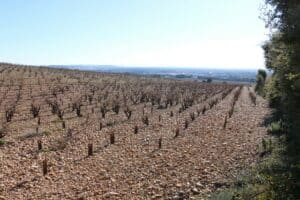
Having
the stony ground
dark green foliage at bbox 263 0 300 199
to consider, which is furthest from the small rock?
dark green foliage at bbox 263 0 300 199

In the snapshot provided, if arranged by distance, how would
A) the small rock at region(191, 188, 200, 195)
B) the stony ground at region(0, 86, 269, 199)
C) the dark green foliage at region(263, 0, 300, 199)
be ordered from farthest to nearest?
the stony ground at region(0, 86, 269, 199)
the small rock at region(191, 188, 200, 195)
the dark green foliage at region(263, 0, 300, 199)

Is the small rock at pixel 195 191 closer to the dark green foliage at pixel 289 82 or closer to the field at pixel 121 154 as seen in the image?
the field at pixel 121 154

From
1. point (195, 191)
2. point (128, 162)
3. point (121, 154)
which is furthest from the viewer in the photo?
point (121, 154)

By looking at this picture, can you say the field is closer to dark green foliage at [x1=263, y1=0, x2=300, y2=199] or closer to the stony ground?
the stony ground

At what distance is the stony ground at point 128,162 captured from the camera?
1404cm

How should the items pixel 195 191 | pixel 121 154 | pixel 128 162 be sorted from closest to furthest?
1. pixel 195 191
2. pixel 128 162
3. pixel 121 154

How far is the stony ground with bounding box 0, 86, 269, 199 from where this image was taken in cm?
1404

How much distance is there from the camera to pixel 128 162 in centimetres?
1798

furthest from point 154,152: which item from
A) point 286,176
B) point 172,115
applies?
point 172,115

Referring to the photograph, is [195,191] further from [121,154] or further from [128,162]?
[121,154]

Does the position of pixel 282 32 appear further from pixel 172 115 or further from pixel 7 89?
pixel 7 89

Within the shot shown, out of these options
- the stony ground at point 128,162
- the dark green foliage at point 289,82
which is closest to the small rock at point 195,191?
the stony ground at point 128,162

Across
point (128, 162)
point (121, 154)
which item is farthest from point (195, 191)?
point (121, 154)

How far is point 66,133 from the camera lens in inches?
986
